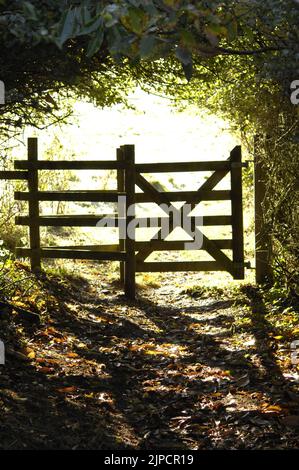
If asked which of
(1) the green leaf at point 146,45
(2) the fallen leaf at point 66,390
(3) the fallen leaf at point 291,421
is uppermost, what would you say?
(1) the green leaf at point 146,45

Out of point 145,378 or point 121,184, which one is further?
point 121,184

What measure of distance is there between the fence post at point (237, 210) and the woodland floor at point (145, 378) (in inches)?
23.6

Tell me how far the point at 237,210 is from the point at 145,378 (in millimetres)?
3663

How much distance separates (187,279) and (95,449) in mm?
6146

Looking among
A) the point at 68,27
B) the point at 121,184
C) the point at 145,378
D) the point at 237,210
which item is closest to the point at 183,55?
the point at 68,27

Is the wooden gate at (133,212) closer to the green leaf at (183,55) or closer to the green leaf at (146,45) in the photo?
the green leaf at (183,55)

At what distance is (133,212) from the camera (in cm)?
890

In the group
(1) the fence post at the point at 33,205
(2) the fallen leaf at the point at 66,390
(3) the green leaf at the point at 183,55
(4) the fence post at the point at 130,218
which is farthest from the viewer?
(1) the fence post at the point at 33,205

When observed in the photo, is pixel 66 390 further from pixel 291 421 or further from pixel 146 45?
pixel 146 45

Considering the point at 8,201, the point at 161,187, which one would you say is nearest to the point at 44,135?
the point at 8,201

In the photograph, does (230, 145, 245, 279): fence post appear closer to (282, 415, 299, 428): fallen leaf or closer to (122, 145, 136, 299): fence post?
(122, 145, 136, 299): fence post

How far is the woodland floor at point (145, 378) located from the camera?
14.7 feet

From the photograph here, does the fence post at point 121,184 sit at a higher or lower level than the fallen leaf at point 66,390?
higher

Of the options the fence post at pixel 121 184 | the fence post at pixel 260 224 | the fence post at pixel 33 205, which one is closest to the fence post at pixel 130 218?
the fence post at pixel 121 184
